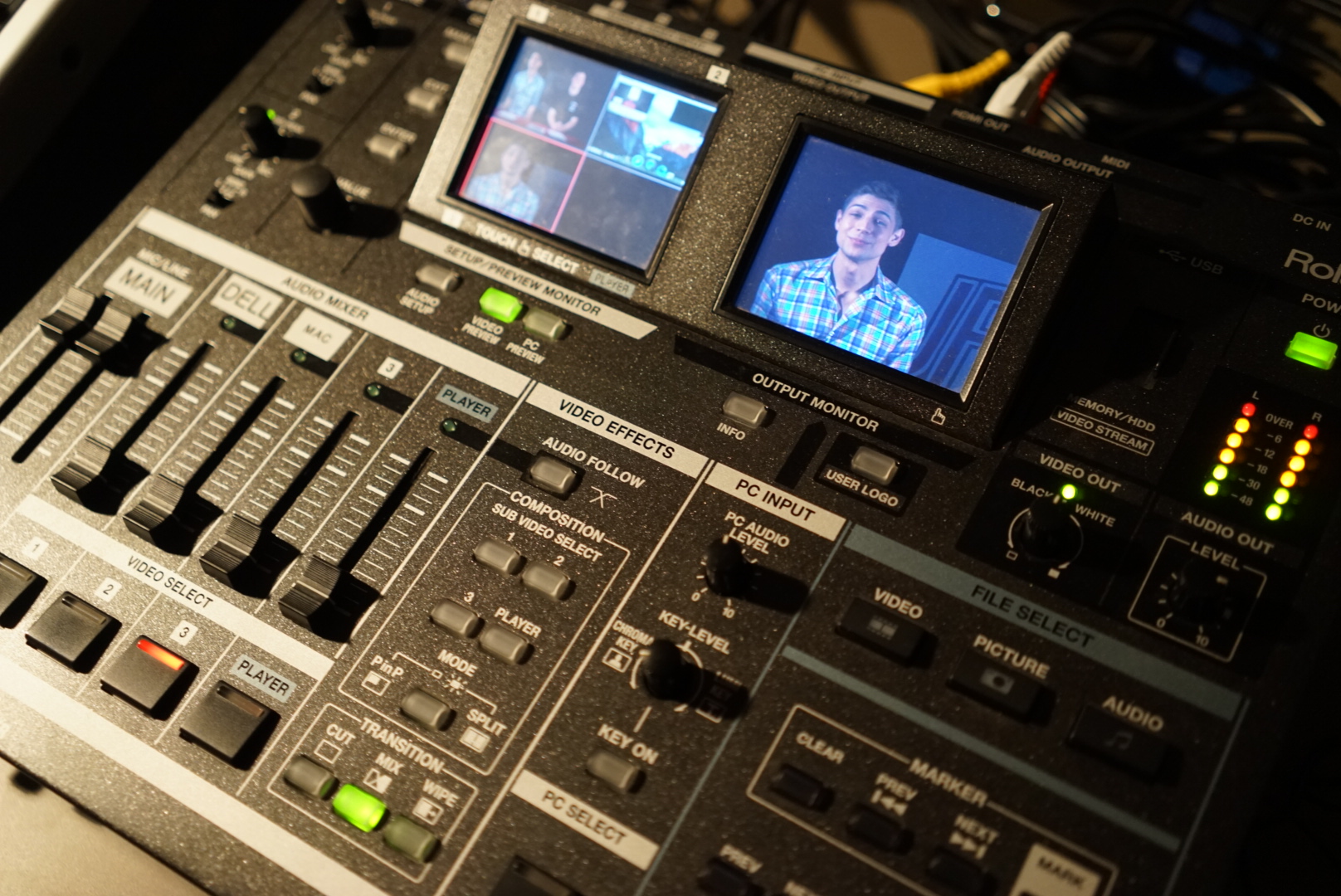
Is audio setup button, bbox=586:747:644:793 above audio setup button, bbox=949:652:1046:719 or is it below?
below

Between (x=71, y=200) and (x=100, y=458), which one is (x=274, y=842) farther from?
(x=71, y=200)

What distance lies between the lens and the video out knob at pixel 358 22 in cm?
117

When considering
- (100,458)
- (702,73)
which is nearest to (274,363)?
(100,458)

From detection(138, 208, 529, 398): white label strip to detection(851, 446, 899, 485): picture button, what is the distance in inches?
13.4

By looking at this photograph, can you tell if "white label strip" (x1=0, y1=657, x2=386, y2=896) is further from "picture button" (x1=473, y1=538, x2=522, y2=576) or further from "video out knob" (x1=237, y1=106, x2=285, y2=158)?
"video out knob" (x1=237, y1=106, x2=285, y2=158)

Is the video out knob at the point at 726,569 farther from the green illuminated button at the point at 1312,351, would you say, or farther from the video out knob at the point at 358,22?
the video out knob at the point at 358,22

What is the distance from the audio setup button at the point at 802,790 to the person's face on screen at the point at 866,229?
47 centimetres

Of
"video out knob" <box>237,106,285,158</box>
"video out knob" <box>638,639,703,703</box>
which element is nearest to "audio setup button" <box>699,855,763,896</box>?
"video out knob" <box>638,639,703,703</box>

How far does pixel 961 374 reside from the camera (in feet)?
2.93

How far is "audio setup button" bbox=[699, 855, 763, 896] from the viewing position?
76cm

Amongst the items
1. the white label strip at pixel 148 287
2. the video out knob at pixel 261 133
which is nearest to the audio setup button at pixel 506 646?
the white label strip at pixel 148 287

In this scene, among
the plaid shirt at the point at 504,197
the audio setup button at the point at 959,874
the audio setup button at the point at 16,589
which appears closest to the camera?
the audio setup button at the point at 959,874

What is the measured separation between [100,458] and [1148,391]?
39.8 inches

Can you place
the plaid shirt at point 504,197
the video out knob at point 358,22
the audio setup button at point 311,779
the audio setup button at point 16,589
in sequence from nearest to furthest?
the audio setup button at point 311,779 → the audio setup button at point 16,589 → the plaid shirt at point 504,197 → the video out knob at point 358,22
